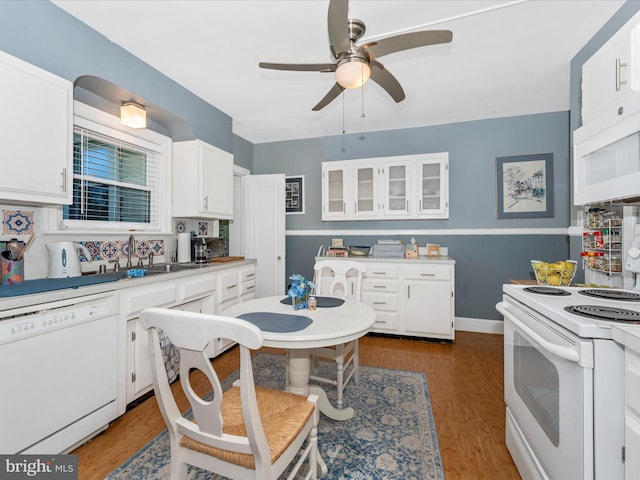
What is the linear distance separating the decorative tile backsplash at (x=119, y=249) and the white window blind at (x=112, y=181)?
0.65 feet

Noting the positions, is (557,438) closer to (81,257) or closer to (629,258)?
(629,258)

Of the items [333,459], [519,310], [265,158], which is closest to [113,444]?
[333,459]

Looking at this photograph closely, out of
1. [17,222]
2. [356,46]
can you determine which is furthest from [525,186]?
[17,222]

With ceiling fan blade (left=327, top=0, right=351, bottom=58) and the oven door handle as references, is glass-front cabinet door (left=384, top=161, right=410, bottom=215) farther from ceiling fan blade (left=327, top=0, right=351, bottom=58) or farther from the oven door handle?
the oven door handle

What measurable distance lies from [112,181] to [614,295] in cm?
356

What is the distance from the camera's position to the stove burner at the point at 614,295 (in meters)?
1.34

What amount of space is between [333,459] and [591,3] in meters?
3.18

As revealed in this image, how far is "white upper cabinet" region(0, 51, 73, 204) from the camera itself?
1.56m

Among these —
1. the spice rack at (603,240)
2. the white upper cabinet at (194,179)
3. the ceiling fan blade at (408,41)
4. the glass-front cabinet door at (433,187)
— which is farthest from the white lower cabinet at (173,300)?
the spice rack at (603,240)

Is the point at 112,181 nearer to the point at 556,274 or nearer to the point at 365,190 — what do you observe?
the point at 365,190

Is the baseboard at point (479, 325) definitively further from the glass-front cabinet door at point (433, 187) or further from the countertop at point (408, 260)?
the glass-front cabinet door at point (433, 187)

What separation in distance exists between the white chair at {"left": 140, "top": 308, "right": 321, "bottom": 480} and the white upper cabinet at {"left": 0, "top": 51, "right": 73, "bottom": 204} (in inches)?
51.9

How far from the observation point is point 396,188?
150 inches

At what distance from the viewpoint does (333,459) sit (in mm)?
1623
